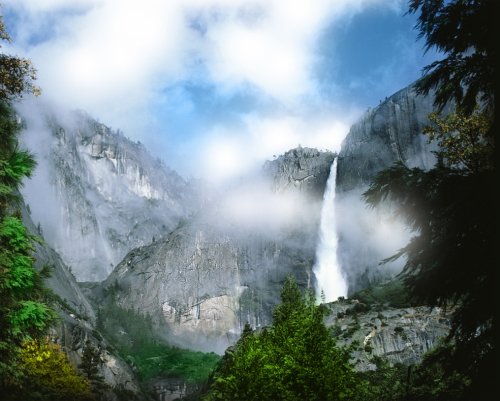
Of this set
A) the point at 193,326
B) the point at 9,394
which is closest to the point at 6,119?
the point at 9,394

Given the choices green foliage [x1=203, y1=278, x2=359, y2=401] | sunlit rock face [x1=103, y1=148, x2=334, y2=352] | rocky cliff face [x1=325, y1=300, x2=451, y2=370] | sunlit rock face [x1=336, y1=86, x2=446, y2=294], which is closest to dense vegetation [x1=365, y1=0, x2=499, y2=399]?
green foliage [x1=203, y1=278, x2=359, y2=401]

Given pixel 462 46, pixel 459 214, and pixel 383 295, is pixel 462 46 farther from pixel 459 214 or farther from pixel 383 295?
pixel 383 295

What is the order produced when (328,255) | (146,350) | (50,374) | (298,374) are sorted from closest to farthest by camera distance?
1. (298,374)
2. (50,374)
3. (328,255)
4. (146,350)

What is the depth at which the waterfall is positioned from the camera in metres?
130

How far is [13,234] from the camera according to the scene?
44.8 ft

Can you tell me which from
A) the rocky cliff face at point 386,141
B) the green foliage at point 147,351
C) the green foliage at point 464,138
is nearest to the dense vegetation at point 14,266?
the green foliage at point 464,138

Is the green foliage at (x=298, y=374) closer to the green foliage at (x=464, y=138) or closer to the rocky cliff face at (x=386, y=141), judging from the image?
the green foliage at (x=464, y=138)

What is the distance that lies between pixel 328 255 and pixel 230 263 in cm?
4362

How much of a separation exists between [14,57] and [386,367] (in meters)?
41.1

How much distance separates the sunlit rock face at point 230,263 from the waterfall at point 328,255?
492cm

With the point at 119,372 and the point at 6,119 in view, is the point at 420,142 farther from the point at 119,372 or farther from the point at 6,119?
the point at 6,119

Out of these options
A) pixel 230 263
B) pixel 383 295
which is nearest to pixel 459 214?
pixel 383 295

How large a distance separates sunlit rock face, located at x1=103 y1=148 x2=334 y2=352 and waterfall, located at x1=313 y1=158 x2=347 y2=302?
4.92 m

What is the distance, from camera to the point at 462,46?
8281mm
